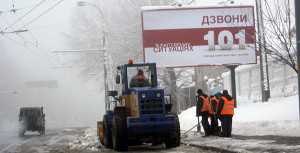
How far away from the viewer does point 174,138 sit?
813 inches

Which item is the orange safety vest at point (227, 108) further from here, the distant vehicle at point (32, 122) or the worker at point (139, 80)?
the distant vehicle at point (32, 122)

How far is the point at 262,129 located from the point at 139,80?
232 inches

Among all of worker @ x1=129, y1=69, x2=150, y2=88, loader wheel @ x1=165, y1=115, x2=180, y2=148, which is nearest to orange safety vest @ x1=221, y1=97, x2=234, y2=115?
loader wheel @ x1=165, y1=115, x2=180, y2=148

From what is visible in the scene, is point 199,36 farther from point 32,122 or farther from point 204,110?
point 32,122

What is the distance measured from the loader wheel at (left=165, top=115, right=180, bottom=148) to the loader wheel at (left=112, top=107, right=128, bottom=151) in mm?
1412

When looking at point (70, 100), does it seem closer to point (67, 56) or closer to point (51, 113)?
point (51, 113)

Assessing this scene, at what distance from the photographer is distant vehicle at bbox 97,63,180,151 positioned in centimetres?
2022

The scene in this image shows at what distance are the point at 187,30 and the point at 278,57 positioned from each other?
1037 cm

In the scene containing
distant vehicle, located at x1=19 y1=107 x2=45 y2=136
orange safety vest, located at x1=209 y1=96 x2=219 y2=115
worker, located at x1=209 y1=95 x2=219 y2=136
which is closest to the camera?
orange safety vest, located at x1=209 y1=96 x2=219 y2=115

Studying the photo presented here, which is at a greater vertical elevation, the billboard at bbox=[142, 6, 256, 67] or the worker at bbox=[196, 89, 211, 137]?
the billboard at bbox=[142, 6, 256, 67]

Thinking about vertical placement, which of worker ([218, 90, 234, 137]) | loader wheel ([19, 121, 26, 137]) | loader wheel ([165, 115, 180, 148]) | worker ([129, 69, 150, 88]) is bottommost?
loader wheel ([19, 121, 26, 137])

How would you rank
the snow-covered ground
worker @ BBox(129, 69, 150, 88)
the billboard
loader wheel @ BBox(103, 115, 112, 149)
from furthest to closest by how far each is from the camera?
the billboard → loader wheel @ BBox(103, 115, 112, 149) → worker @ BBox(129, 69, 150, 88) → the snow-covered ground

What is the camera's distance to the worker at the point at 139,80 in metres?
21.5

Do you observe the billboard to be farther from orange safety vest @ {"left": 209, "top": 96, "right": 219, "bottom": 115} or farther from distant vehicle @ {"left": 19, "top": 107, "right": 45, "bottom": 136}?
distant vehicle @ {"left": 19, "top": 107, "right": 45, "bottom": 136}
